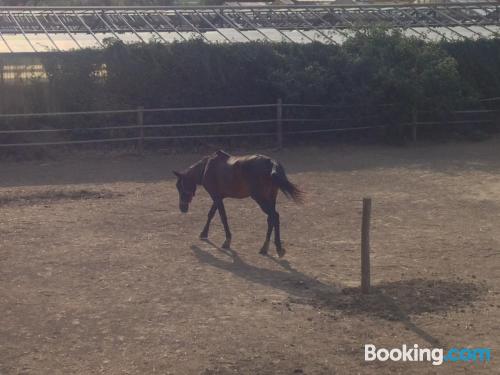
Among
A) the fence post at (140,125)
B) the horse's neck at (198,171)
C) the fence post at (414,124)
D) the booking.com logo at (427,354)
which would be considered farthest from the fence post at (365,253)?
the fence post at (414,124)

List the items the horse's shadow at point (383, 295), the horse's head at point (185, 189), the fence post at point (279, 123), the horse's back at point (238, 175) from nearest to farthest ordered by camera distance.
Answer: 1. the horse's shadow at point (383, 295)
2. the horse's back at point (238, 175)
3. the horse's head at point (185, 189)
4. the fence post at point (279, 123)

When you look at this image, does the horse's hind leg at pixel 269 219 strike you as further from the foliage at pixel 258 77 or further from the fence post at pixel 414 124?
the fence post at pixel 414 124

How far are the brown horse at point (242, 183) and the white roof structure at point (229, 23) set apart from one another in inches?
341

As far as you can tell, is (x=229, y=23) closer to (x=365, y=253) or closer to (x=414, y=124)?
(x=414, y=124)

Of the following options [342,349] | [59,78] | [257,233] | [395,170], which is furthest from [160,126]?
[342,349]

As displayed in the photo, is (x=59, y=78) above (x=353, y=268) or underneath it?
above

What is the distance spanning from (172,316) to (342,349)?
1637 mm

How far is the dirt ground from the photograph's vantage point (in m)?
5.80

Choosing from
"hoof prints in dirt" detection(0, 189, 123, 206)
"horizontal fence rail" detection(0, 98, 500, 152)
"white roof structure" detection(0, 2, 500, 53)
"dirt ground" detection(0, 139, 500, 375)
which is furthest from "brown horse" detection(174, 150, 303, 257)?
"white roof structure" detection(0, 2, 500, 53)

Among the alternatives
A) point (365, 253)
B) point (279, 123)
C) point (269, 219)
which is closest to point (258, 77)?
point (279, 123)

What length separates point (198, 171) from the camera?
9.78m

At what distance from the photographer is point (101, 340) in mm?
6059

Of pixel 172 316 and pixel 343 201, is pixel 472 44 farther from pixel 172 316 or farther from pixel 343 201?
pixel 172 316

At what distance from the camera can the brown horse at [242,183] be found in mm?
8602
